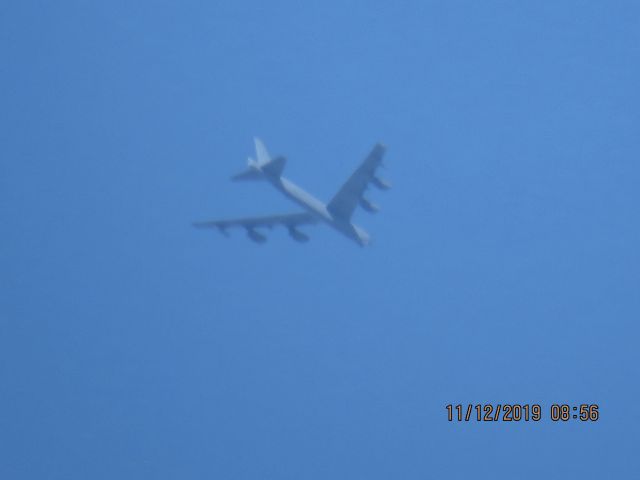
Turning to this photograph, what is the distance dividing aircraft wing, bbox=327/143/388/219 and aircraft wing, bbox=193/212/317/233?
307 centimetres

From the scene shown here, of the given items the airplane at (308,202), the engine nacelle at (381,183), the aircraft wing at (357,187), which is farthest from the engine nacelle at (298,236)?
the engine nacelle at (381,183)

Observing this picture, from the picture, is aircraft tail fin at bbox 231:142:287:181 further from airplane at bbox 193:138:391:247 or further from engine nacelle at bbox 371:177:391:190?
engine nacelle at bbox 371:177:391:190

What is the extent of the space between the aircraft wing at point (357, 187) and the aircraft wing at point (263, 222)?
3.07m

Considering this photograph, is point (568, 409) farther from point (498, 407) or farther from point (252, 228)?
point (252, 228)

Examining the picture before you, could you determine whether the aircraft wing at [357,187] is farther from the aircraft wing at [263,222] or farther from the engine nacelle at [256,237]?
the engine nacelle at [256,237]

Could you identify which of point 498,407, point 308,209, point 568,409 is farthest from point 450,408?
point 308,209

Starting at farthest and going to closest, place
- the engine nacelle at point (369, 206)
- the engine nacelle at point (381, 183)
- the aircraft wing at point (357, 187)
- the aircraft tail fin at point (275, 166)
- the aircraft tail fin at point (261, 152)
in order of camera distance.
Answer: the aircraft tail fin at point (261, 152), the aircraft tail fin at point (275, 166), the engine nacelle at point (369, 206), the engine nacelle at point (381, 183), the aircraft wing at point (357, 187)

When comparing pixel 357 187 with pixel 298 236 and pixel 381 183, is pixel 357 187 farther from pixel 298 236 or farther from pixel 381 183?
pixel 298 236

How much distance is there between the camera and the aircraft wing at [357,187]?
31328mm

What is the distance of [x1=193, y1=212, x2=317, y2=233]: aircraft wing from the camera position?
3769 cm

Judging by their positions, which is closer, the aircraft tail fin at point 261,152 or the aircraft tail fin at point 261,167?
the aircraft tail fin at point 261,167

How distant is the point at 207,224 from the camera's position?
1534 inches

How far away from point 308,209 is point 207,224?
657cm

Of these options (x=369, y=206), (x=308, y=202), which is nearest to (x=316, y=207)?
(x=308, y=202)
